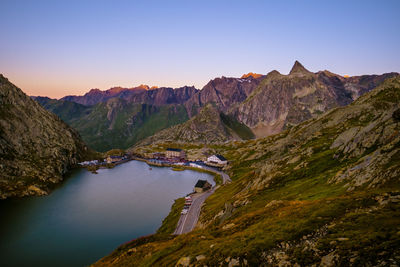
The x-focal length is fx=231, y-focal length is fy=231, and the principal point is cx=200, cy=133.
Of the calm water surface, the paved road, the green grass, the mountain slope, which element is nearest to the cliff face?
the calm water surface

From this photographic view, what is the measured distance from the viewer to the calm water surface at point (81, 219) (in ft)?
245

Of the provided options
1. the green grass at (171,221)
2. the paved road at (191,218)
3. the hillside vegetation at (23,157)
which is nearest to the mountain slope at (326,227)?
the paved road at (191,218)

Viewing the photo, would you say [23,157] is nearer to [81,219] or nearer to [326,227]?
[81,219]

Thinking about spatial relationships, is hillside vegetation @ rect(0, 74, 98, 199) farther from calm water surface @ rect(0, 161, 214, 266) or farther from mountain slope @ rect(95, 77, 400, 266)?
mountain slope @ rect(95, 77, 400, 266)

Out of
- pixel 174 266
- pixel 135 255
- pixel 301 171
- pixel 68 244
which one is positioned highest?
pixel 301 171

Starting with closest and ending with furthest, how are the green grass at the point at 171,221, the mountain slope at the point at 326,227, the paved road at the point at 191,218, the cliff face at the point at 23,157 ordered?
the mountain slope at the point at 326,227
the paved road at the point at 191,218
the green grass at the point at 171,221
the cliff face at the point at 23,157

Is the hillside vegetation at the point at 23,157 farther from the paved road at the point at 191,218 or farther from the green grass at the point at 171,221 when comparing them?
the paved road at the point at 191,218

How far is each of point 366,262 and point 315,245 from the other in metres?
5.77

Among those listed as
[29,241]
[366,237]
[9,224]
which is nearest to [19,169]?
[9,224]

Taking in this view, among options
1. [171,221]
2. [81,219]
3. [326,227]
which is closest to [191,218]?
[171,221]

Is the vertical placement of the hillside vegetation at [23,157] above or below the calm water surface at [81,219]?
above

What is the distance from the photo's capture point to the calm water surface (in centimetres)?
7475

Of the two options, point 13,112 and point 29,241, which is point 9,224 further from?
point 13,112

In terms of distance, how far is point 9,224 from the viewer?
9350 centimetres
